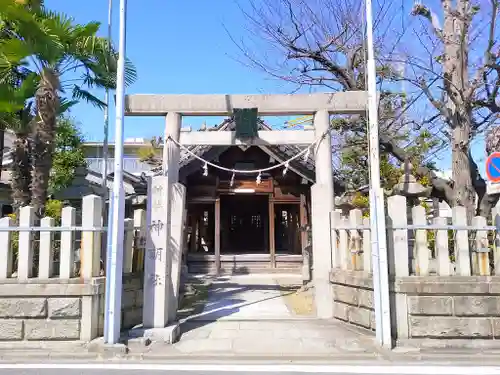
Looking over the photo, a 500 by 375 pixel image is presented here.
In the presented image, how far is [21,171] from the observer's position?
964 cm

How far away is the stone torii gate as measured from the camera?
7117 mm

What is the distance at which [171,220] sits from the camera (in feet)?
24.5

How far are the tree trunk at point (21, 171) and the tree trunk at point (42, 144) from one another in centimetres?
170

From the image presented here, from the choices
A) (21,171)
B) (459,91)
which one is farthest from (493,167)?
(21,171)

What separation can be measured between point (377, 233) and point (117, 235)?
13.8ft

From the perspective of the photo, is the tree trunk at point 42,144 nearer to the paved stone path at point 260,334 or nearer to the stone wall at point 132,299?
the stone wall at point 132,299

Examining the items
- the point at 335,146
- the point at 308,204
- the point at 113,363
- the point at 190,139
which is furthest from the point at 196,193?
the point at 113,363

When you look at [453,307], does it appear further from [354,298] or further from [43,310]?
[43,310]

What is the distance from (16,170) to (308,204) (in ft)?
34.7

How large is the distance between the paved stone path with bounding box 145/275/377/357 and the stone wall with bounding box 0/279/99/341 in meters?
1.35

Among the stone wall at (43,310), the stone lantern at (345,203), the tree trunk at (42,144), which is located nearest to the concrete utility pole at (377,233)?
the stone wall at (43,310)

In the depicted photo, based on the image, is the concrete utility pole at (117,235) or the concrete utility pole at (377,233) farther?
the concrete utility pole at (377,233)

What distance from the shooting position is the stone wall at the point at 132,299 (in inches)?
275

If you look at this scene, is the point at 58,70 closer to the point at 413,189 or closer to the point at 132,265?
the point at 132,265
